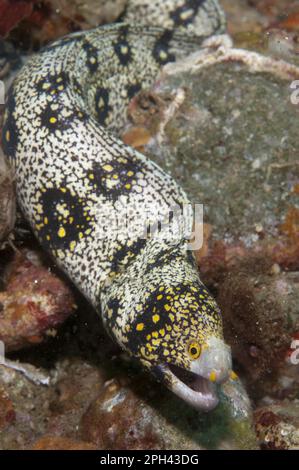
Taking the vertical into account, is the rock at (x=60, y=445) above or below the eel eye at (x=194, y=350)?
below

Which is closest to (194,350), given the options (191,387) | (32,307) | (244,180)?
(191,387)

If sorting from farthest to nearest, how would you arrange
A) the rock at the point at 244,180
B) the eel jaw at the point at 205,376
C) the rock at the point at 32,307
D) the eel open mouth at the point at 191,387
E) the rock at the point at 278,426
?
the rock at the point at 32,307 → the rock at the point at 244,180 → the rock at the point at 278,426 → the eel open mouth at the point at 191,387 → the eel jaw at the point at 205,376

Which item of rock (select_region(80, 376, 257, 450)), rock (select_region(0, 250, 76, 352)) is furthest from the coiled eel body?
rock (select_region(80, 376, 257, 450))

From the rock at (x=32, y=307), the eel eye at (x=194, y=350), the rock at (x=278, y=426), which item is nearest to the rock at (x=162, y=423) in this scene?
the rock at (x=278, y=426)

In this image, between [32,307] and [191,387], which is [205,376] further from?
[32,307]

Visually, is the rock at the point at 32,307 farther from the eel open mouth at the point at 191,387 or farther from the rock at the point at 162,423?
the eel open mouth at the point at 191,387

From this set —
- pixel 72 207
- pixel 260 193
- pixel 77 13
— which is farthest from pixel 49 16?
pixel 260 193

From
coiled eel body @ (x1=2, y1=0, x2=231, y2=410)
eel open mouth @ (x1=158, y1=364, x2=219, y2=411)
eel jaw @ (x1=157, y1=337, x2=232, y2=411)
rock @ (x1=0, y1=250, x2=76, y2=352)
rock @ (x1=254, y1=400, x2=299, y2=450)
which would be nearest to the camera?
eel jaw @ (x1=157, y1=337, x2=232, y2=411)

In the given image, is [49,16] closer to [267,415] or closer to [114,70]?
[114,70]

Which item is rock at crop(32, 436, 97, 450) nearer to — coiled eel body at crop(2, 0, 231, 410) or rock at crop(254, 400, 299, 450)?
coiled eel body at crop(2, 0, 231, 410)

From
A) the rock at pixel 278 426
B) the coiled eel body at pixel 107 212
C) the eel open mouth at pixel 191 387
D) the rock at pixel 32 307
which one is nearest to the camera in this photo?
the eel open mouth at pixel 191 387
